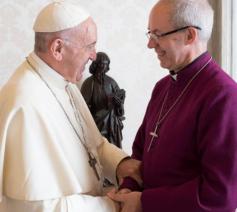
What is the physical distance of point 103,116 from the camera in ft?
8.60

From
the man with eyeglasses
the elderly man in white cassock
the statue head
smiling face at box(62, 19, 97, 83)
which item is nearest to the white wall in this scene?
the statue head

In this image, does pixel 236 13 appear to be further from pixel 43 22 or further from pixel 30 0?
pixel 43 22

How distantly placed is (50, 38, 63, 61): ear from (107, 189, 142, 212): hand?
0.60m

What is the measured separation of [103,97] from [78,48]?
98 centimetres

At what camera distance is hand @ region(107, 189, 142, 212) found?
155cm

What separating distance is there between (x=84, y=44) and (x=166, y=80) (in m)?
0.41

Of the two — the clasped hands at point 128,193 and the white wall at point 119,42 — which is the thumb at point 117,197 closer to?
the clasped hands at point 128,193

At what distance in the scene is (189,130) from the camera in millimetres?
1443

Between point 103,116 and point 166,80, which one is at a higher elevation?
point 166,80

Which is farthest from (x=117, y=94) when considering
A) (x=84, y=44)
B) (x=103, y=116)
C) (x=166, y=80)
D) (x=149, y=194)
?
(x=149, y=194)

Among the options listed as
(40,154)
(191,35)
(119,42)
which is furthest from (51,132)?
(119,42)

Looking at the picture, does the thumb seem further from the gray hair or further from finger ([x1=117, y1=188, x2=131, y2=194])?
the gray hair

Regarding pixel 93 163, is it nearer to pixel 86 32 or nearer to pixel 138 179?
pixel 138 179

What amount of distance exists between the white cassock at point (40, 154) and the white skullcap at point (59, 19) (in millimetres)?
125
